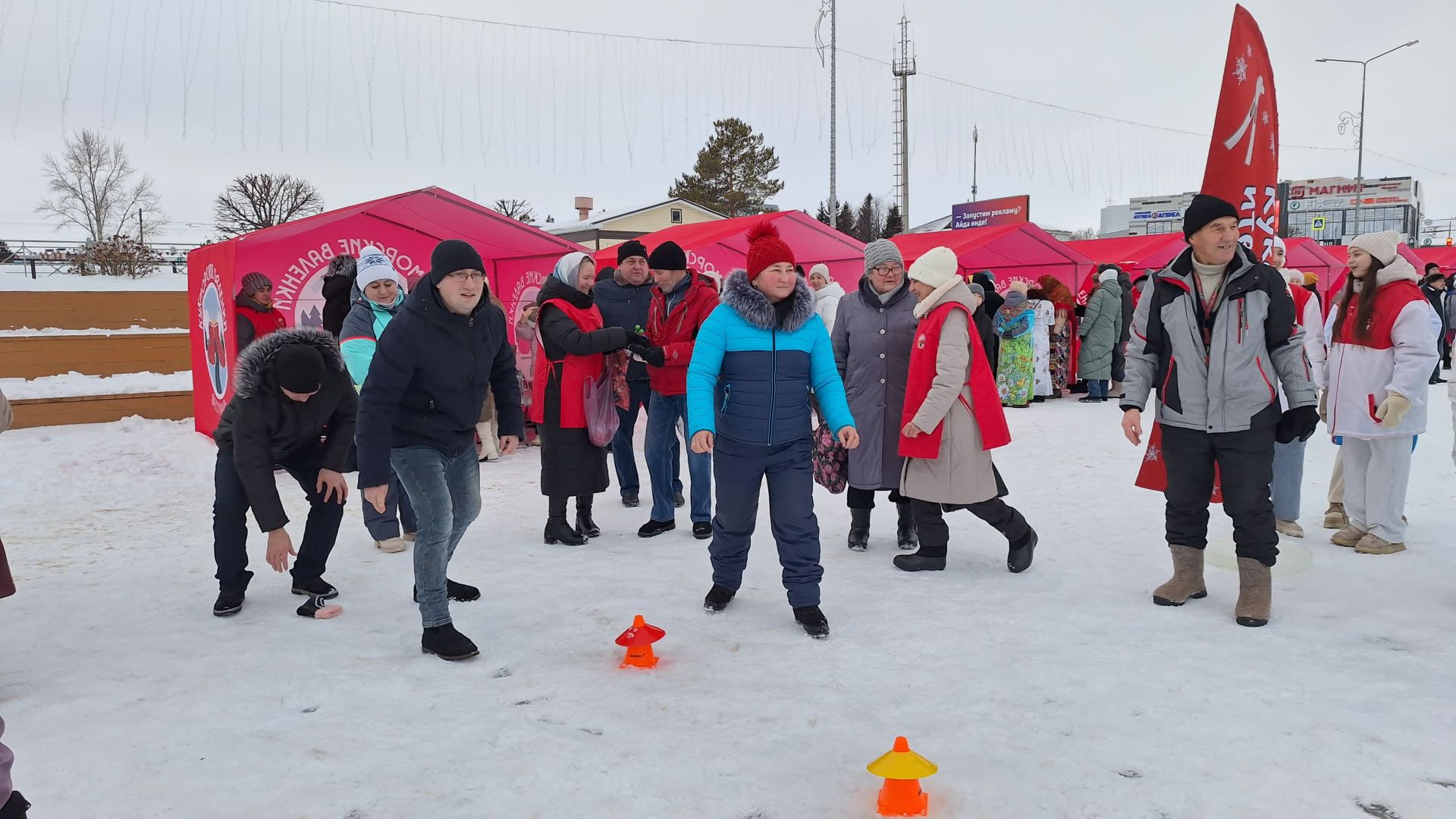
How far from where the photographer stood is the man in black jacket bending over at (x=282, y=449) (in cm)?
383

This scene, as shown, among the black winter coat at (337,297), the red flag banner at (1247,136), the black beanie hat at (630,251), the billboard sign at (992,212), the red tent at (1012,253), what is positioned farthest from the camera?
the billboard sign at (992,212)

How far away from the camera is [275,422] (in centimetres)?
389

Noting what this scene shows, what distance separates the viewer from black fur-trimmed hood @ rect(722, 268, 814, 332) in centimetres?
381

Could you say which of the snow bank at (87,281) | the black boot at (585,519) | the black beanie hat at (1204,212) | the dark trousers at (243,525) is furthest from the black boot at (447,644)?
the snow bank at (87,281)

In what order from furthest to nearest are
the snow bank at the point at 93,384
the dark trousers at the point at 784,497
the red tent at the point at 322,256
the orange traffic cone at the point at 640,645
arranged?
the snow bank at the point at 93,384, the red tent at the point at 322,256, the dark trousers at the point at 784,497, the orange traffic cone at the point at 640,645

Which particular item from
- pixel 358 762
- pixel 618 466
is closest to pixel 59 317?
pixel 618 466

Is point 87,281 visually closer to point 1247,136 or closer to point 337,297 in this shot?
point 337,297

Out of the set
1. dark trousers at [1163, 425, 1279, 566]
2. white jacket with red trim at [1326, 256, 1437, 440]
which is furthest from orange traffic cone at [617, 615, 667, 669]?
white jacket with red trim at [1326, 256, 1437, 440]

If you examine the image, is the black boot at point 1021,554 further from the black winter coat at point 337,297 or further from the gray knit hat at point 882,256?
the black winter coat at point 337,297

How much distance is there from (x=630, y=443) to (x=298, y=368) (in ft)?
9.00

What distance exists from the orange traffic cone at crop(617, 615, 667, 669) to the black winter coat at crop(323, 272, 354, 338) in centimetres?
359

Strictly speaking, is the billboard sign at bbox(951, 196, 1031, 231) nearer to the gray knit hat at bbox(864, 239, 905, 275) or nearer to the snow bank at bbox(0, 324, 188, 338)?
the snow bank at bbox(0, 324, 188, 338)

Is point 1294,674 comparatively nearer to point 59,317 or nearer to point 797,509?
point 797,509

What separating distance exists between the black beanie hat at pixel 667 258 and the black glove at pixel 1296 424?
3.13 metres
